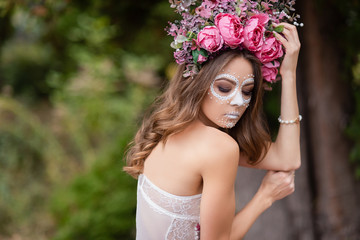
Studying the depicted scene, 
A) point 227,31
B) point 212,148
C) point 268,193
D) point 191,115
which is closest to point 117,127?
point 268,193

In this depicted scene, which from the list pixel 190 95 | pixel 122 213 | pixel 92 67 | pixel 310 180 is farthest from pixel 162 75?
pixel 190 95

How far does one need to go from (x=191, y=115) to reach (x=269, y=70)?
Result: 48 centimetres

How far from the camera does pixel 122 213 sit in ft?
18.1

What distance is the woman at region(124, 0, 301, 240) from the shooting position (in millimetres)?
2092

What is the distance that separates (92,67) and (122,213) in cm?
416

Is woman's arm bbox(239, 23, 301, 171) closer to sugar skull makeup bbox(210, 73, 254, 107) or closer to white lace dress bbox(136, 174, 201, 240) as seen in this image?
sugar skull makeup bbox(210, 73, 254, 107)

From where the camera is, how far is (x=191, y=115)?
2.17 meters

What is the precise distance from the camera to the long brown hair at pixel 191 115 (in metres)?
2.13

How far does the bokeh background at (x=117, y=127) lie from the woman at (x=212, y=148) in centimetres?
44

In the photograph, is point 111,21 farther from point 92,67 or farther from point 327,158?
point 92,67

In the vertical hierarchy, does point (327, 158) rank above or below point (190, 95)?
below

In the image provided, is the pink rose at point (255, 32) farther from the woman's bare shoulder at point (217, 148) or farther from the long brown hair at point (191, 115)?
the woman's bare shoulder at point (217, 148)

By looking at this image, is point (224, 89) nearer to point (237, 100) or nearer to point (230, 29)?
point (237, 100)

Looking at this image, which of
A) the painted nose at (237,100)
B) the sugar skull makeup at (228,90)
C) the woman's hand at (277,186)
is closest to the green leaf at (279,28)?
the sugar skull makeup at (228,90)
